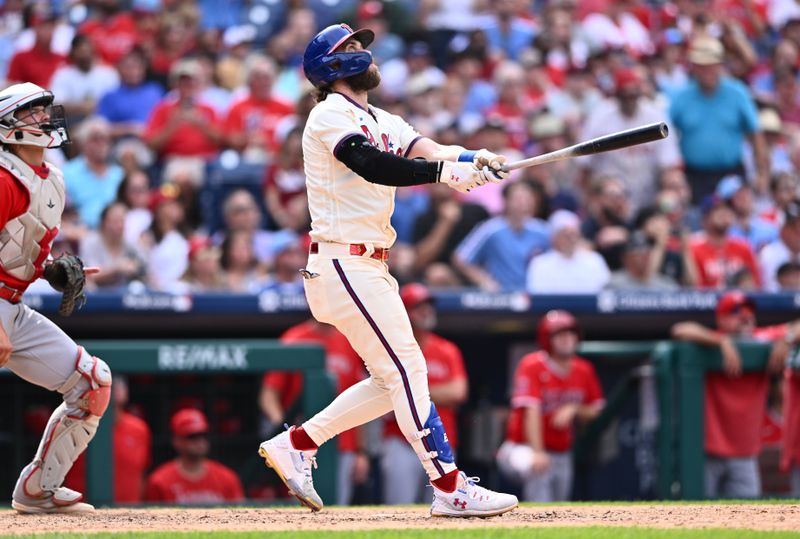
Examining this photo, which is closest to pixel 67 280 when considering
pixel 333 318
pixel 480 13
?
pixel 333 318

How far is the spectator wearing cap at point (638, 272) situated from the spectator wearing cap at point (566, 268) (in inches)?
4.3

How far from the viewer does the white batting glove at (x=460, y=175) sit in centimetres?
540

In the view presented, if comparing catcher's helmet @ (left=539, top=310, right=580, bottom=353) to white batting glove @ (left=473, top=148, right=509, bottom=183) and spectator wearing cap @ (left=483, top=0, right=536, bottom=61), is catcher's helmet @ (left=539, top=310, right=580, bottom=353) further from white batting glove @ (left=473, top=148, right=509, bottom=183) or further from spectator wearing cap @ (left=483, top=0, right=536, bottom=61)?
spectator wearing cap @ (left=483, top=0, right=536, bottom=61)

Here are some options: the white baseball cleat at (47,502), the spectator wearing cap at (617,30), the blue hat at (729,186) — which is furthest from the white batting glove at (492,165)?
the spectator wearing cap at (617,30)

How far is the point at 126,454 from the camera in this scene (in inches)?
325

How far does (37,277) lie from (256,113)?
5.90 metres

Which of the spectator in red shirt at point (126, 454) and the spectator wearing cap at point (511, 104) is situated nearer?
the spectator in red shirt at point (126, 454)

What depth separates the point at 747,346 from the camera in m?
8.65

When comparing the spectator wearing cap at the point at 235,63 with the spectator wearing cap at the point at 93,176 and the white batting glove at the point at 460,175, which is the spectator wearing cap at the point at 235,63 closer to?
the spectator wearing cap at the point at 93,176

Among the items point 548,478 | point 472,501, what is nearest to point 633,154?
point 548,478

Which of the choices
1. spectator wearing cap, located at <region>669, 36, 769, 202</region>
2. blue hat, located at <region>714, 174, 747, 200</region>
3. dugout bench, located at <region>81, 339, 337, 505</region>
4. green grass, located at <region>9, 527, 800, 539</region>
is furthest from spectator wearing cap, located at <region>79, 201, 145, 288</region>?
spectator wearing cap, located at <region>669, 36, 769, 202</region>

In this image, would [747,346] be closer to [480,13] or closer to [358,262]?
[358,262]

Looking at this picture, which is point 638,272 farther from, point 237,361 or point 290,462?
point 290,462

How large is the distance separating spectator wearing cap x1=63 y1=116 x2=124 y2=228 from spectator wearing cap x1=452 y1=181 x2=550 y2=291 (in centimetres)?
257
